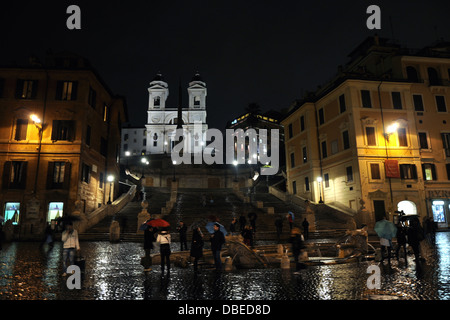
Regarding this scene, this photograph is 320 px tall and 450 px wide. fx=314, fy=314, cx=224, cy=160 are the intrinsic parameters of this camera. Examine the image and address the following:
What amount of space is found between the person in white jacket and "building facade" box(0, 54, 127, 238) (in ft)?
56.6

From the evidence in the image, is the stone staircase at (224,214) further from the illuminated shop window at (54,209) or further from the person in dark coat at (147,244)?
the person in dark coat at (147,244)

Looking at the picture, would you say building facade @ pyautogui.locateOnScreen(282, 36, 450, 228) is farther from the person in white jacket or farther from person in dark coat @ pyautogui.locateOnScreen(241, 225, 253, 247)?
the person in white jacket

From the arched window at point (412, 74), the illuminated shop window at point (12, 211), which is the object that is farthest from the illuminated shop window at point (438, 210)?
the illuminated shop window at point (12, 211)

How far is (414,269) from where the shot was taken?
977 cm

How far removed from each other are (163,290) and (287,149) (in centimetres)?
3525

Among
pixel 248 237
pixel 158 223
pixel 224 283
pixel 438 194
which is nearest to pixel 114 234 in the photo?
pixel 248 237

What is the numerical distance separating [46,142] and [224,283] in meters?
24.3

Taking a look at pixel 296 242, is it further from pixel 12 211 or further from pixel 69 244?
pixel 12 211

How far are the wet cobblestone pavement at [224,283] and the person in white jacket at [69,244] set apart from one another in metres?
0.50

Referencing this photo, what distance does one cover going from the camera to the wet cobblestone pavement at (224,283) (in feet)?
21.9

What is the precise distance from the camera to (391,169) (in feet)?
92.6

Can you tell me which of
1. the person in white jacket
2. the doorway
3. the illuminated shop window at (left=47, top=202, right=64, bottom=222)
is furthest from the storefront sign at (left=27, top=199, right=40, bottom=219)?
the doorway
